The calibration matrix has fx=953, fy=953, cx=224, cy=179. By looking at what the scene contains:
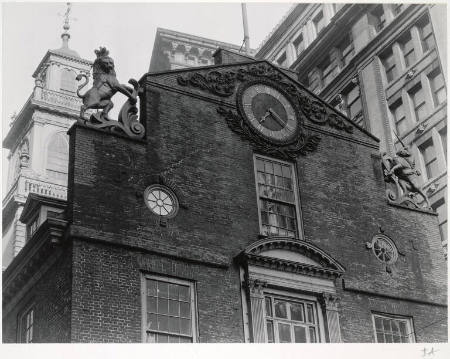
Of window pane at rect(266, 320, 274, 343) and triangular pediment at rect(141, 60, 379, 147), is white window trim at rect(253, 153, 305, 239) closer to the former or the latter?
triangular pediment at rect(141, 60, 379, 147)

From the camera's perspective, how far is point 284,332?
21359 millimetres

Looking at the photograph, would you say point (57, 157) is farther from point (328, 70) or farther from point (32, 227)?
point (32, 227)

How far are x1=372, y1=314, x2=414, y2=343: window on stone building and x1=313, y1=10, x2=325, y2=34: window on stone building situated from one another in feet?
111

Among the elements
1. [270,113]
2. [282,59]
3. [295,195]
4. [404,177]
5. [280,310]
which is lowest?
[280,310]

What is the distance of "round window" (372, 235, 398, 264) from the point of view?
24.3 metres

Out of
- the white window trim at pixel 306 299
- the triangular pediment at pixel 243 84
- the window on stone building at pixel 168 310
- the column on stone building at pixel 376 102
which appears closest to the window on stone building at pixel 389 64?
the column on stone building at pixel 376 102

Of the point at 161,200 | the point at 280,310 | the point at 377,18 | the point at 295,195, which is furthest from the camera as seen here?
the point at 377,18

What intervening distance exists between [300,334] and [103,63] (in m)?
8.05

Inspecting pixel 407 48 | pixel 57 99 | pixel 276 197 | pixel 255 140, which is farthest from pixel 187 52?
pixel 276 197

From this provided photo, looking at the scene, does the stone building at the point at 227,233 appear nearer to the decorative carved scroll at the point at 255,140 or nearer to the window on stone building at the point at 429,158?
the decorative carved scroll at the point at 255,140

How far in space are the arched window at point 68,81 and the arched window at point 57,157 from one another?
3.83 meters

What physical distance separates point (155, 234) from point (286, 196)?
167 inches
